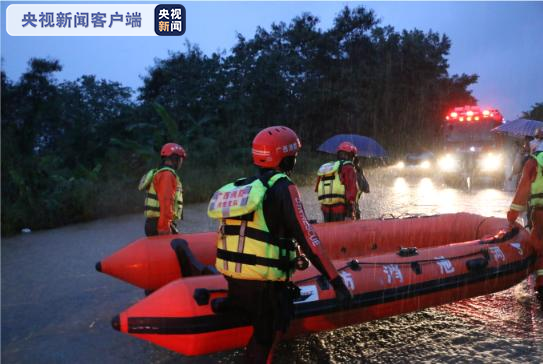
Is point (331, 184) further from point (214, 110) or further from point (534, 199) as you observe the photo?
point (214, 110)

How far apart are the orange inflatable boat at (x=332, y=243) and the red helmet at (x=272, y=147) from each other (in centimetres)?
152

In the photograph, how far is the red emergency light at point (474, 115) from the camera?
13383 mm

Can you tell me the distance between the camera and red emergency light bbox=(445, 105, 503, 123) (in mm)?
13383

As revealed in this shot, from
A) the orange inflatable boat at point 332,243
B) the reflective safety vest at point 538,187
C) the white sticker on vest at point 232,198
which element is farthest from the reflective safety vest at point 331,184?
the white sticker on vest at point 232,198

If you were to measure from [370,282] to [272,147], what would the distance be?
1602mm

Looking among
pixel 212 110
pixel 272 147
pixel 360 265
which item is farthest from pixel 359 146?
pixel 212 110

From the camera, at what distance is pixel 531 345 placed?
3639 millimetres

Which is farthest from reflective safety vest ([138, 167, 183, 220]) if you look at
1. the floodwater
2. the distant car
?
the distant car

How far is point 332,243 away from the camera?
5207mm

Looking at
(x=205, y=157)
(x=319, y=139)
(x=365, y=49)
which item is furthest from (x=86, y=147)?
(x=365, y=49)

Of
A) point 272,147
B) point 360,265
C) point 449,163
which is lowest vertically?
point 360,265

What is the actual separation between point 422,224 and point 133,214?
7.90 meters

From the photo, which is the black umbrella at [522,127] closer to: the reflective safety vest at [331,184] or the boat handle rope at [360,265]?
the boat handle rope at [360,265]

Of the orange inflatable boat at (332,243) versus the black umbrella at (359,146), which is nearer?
the orange inflatable boat at (332,243)
